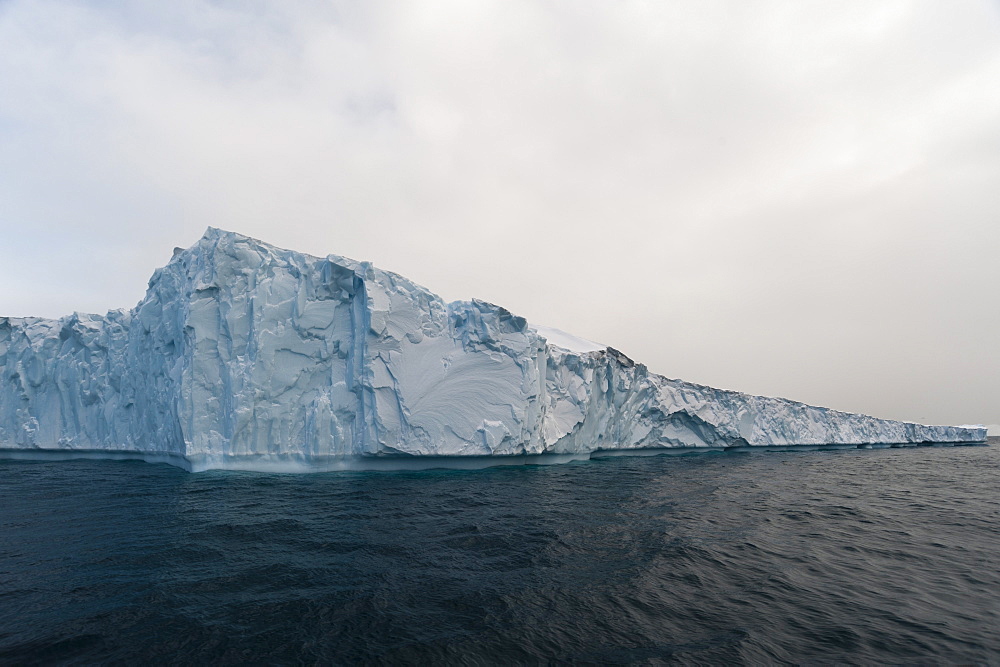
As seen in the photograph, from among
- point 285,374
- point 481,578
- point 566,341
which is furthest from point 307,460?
point 566,341

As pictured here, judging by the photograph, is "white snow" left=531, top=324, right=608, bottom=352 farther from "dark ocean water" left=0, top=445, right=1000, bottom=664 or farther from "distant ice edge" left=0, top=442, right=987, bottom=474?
"dark ocean water" left=0, top=445, right=1000, bottom=664

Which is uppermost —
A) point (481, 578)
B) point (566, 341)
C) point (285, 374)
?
point (566, 341)

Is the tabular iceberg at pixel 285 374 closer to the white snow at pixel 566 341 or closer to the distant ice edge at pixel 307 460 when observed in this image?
the distant ice edge at pixel 307 460

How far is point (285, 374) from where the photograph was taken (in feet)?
43.5

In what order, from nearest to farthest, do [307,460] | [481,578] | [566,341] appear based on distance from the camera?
[481,578], [307,460], [566,341]

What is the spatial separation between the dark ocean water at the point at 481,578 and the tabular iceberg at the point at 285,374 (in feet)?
8.84

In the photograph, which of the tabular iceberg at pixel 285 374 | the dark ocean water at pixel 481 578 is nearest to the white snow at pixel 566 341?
the tabular iceberg at pixel 285 374

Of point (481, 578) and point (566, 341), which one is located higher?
point (566, 341)

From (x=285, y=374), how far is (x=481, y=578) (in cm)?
988

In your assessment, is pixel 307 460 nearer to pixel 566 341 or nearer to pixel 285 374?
pixel 285 374

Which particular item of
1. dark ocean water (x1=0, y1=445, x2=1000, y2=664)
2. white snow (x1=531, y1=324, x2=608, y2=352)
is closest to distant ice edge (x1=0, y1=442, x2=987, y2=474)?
dark ocean water (x1=0, y1=445, x2=1000, y2=664)

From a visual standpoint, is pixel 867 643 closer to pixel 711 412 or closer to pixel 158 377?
pixel 158 377

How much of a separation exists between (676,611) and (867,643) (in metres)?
1.64

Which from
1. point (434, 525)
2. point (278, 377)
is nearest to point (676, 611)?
point (434, 525)
